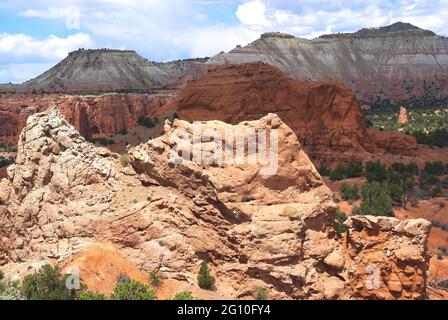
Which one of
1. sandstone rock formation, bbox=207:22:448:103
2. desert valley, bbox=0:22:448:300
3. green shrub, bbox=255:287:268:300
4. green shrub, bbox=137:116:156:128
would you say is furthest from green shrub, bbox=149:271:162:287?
sandstone rock formation, bbox=207:22:448:103

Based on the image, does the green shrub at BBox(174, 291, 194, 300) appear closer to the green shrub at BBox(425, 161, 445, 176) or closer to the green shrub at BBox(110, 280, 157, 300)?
the green shrub at BBox(110, 280, 157, 300)

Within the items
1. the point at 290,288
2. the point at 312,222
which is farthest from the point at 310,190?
the point at 290,288

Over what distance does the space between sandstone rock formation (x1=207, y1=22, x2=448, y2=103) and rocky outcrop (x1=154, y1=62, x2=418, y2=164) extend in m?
90.0

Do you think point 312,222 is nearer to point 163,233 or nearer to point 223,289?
point 223,289

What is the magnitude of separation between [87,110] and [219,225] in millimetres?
87578

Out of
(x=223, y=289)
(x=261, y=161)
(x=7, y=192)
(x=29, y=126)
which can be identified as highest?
(x=29, y=126)

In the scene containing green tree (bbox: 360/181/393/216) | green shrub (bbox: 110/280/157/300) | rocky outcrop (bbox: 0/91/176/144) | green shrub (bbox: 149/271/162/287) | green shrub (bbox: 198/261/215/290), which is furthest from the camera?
rocky outcrop (bbox: 0/91/176/144)

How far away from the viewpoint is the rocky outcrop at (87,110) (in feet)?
313

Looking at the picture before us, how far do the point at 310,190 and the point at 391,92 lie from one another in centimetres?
15694

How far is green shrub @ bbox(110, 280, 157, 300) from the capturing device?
1453 centimetres

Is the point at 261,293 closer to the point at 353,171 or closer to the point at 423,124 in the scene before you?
the point at 353,171

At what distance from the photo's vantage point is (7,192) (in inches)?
781
